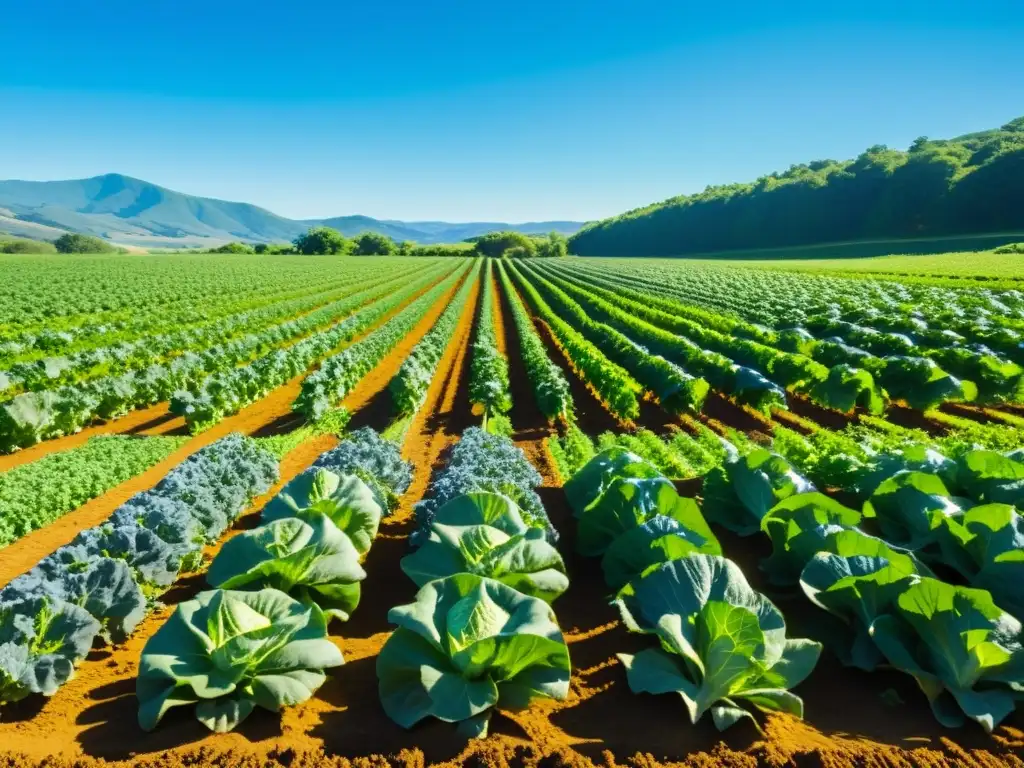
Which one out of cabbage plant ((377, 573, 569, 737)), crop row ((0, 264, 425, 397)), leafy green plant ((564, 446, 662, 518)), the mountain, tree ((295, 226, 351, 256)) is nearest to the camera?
cabbage plant ((377, 573, 569, 737))

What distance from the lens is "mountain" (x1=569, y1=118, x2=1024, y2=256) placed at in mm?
73688

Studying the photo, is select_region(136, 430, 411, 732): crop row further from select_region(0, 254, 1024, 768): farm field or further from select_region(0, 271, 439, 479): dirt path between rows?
select_region(0, 271, 439, 479): dirt path between rows

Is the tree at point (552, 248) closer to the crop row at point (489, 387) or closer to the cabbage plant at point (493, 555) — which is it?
the crop row at point (489, 387)

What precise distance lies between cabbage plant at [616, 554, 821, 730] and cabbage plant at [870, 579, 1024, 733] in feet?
2.30

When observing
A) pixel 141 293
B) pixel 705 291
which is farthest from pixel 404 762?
pixel 141 293

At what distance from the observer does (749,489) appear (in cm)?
605

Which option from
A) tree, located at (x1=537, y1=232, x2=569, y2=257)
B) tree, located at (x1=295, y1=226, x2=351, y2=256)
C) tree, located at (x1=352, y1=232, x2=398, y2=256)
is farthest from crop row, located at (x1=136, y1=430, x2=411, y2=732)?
tree, located at (x1=537, y1=232, x2=569, y2=257)

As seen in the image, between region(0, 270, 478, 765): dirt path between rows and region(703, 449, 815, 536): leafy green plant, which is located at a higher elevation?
region(703, 449, 815, 536): leafy green plant

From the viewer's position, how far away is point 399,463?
8.12 meters

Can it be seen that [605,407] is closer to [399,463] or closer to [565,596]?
[399,463]

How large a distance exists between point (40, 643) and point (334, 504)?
91.9 inches

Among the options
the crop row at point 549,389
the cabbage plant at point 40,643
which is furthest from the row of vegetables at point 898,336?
the cabbage plant at point 40,643

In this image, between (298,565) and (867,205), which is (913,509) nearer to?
(298,565)

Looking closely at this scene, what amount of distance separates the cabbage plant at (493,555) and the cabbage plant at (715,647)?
775 millimetres
